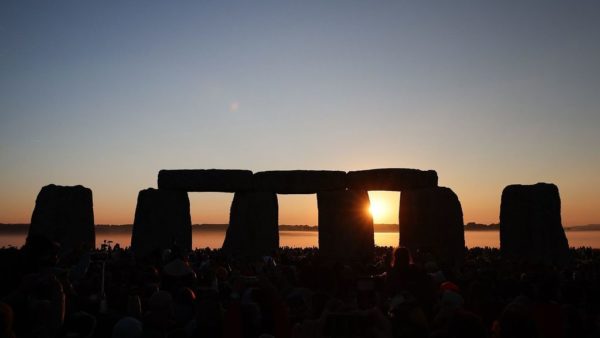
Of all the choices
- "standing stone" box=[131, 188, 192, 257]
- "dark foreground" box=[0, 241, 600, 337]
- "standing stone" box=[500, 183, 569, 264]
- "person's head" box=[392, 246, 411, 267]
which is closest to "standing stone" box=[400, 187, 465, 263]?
"standing stone" box=[500, 183, 569, 264]

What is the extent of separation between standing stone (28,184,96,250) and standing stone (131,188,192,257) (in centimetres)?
176

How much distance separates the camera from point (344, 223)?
2112cm

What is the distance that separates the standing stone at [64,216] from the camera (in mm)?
20266

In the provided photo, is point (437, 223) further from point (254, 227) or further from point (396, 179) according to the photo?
point (254, 227)

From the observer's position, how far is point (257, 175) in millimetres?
22141

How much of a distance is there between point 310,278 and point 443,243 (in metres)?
12.4

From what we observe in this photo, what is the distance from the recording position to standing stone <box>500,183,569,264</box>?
719 inches

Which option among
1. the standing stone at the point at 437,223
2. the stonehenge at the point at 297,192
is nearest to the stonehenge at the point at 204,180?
the stonehenge at the point at 297,192

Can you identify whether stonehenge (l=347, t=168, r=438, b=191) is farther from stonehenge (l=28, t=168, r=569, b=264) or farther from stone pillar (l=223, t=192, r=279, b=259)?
stone pillar (l=223, t=192, r=279, b=259)

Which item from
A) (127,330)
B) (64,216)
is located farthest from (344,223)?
(127,330)

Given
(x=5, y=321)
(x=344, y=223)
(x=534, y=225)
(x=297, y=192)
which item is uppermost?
(x=297, y=192)

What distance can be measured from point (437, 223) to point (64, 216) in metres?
13.7

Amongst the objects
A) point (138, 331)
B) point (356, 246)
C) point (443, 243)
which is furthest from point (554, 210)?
point (138, 331)

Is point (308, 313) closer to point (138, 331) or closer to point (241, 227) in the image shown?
point (138, 331)
